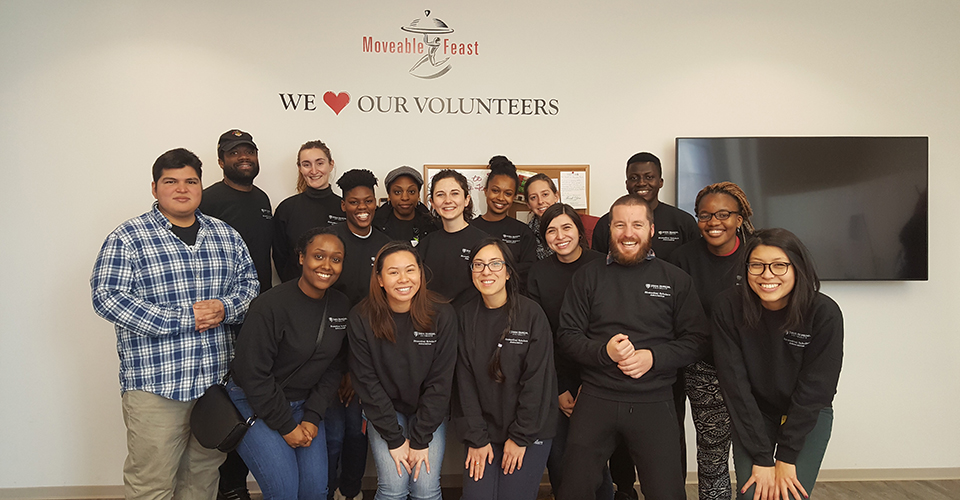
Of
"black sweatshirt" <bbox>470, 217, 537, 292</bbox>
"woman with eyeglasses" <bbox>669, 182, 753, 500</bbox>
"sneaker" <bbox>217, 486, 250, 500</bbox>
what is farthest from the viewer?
"sneaker" <bbox>217, 486, 250, 500</bbox>

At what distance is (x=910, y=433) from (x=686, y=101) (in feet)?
9.66

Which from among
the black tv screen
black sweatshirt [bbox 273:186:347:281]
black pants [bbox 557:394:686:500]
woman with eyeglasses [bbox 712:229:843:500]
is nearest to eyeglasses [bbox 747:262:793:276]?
woman with eyeglasses [bbox 712:229:843:500]

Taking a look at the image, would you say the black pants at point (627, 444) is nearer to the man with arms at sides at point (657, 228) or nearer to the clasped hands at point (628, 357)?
the clasped hands at point (628, 357)

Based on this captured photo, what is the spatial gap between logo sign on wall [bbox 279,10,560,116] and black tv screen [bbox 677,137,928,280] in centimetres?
137

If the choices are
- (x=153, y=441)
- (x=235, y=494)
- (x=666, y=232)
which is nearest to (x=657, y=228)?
(x=666, y=232)

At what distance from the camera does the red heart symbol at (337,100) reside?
3574 millimetres

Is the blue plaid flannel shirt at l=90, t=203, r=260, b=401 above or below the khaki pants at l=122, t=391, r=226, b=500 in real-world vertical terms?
above

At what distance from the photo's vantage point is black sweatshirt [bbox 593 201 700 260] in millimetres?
3148

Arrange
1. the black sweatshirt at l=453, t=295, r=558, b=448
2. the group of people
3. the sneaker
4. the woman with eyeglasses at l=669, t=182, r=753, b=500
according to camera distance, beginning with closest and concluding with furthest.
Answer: the group of people → the black sweatshirt at l=453, t=295, r=558, b=448 → the woman with eyeglasses at l=669, t=182, r=753, b=500 → the sneaker

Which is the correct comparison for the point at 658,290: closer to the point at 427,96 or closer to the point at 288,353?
the point at 288,353

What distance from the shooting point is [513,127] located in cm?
366

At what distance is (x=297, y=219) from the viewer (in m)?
3.30

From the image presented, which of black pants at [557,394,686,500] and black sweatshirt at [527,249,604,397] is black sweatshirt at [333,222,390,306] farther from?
black pants at [557,394,686,500]

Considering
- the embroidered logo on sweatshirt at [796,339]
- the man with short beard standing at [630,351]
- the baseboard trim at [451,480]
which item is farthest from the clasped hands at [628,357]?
the baseboard trim at [451,480]
